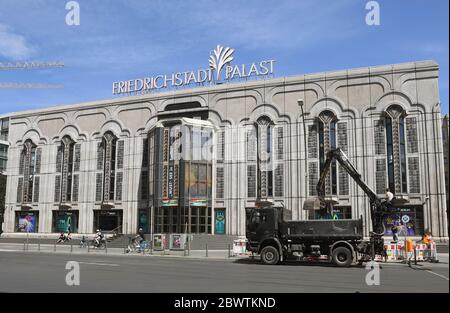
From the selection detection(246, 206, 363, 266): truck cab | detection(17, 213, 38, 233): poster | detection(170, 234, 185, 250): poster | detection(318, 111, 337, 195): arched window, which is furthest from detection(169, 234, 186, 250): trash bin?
detection(17, 213, 38, 233): poster

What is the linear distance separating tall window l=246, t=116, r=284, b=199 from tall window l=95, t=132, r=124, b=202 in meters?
15.8

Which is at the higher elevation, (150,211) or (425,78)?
(425,78)

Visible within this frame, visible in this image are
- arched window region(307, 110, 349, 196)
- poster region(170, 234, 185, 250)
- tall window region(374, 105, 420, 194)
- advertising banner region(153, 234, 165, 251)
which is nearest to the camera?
advertising banner region(153, 234, 165, 251)

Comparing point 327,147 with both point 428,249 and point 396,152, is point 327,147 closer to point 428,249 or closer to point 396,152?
point 396,152

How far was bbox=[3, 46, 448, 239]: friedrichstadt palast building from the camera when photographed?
42344mm

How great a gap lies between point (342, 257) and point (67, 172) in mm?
42343

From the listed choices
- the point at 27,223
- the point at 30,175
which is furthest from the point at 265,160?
the point at 27,223

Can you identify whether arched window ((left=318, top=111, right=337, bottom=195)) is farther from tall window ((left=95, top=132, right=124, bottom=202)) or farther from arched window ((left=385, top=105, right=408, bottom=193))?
tall window ((left=95, top=132, right=124, bottom=202))

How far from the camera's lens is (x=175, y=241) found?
3734 centimetres

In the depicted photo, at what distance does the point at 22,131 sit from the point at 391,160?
152 ft

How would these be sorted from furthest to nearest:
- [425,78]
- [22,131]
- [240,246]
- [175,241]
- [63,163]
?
[22,131] → [63,163] → [425,78] → [175,241] → [240,246]

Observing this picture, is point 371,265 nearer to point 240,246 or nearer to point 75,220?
point 240,246
